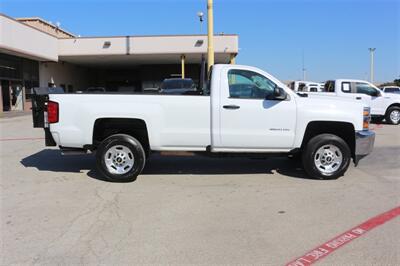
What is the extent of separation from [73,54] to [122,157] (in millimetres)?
28290

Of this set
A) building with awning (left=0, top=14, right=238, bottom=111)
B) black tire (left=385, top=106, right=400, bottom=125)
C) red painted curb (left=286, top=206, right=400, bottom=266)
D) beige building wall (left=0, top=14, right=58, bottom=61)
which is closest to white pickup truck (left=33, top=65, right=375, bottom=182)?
red painted curb (left=286, top=206, right=400, bottom=266)

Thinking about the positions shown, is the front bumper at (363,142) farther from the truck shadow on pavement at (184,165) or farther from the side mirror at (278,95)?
the side mirror at (278,95)

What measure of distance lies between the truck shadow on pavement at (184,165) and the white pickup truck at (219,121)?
62 cm

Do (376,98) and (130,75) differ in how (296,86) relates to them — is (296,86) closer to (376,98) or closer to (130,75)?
(376,98)

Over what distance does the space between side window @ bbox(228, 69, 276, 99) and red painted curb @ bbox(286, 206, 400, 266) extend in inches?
111

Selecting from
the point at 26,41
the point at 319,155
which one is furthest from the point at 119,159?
the point at 26,41

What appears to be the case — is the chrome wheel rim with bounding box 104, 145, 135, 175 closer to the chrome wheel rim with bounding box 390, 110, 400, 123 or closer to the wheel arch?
the wheel arch

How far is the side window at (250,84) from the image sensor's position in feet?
23.6

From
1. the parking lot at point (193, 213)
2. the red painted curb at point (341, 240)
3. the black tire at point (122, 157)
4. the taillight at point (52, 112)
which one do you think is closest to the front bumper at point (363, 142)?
the parking lot at point (193, 213)

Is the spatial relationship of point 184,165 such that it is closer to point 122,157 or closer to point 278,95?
point 122,157

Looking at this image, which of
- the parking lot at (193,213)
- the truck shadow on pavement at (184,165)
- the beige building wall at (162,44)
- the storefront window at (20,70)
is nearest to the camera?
the parking lot at (193,213)

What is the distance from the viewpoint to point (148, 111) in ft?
23.1

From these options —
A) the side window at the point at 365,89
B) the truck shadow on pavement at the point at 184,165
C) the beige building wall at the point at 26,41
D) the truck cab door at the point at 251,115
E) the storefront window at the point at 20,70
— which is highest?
the beige building wall at the point at 26,41

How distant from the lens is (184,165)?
338 inches
